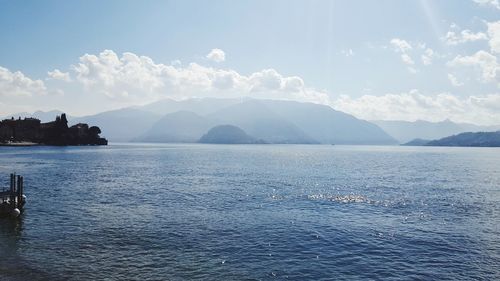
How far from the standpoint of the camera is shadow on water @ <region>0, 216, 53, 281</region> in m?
28.8

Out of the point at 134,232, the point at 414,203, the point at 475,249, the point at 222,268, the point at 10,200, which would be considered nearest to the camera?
the point at 222,268

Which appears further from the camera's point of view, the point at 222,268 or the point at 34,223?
the point at 34,223

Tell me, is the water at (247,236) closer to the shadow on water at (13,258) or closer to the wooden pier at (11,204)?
the shadow on water at (13,258)

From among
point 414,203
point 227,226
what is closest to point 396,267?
point 227,226

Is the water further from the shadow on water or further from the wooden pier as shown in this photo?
the wooden pier

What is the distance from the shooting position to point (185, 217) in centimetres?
5016

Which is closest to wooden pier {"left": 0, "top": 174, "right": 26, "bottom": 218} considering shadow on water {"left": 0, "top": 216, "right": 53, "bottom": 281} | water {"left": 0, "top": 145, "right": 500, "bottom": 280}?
water {"left": 0, "top": 145, "right": 500, "bottom": 280}

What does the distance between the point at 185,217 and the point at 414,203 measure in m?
41.3

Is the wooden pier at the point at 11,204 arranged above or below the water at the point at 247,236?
above

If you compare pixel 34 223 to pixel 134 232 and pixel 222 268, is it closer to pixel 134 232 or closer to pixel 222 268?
pixel 134 232

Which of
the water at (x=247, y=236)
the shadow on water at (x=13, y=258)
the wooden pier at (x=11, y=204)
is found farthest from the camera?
the wooden pier at (x=11, y=204)

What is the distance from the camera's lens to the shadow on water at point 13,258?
28.8 m

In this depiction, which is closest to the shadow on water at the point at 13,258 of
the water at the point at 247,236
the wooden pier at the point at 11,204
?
the water at the point at 247,236

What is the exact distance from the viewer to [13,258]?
32.7 meters
